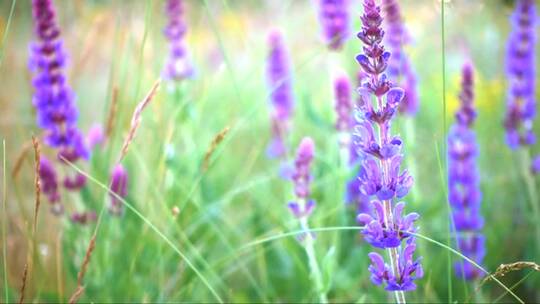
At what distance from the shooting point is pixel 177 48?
291 cm

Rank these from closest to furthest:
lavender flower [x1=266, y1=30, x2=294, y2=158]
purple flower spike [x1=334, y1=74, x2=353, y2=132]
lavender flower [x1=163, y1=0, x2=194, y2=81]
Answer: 1. purple flower spike [x1=334, y1=74, x2=353, y2=132]
2. lavender flower [x1=163, y1=0, x2=194, y2=81]
3. lavender flower [x1=266, y1=30, x2=294, y2=158]

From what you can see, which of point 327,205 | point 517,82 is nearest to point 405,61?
point 517,82

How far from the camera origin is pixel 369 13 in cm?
114

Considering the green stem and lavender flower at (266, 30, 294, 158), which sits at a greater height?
lavender flower at (266, 30, 294, 158)

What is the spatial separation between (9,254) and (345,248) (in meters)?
1.47

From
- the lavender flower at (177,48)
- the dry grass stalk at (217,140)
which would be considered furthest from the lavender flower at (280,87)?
the dry grass stalk at (217,140)

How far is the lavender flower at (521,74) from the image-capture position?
2551 millimetres

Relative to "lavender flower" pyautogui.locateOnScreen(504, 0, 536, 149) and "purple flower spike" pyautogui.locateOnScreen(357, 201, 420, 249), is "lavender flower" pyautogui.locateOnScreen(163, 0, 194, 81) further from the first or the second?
"purple flower spike" pyautogui.locateOnScreen(357, 201, 420, 249)

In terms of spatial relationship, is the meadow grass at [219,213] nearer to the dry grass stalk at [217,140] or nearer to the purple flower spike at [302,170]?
the dry grass stalk at [217,140]

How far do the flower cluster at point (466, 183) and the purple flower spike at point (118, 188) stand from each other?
126 cm

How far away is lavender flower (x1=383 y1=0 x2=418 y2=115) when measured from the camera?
2.35m

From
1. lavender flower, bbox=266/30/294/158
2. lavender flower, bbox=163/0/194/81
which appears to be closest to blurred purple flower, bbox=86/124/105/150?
lavender flower, bbox=163/0/194/81

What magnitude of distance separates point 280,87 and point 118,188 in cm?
113

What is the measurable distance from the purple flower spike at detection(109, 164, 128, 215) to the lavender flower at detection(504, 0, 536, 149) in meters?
1.64
